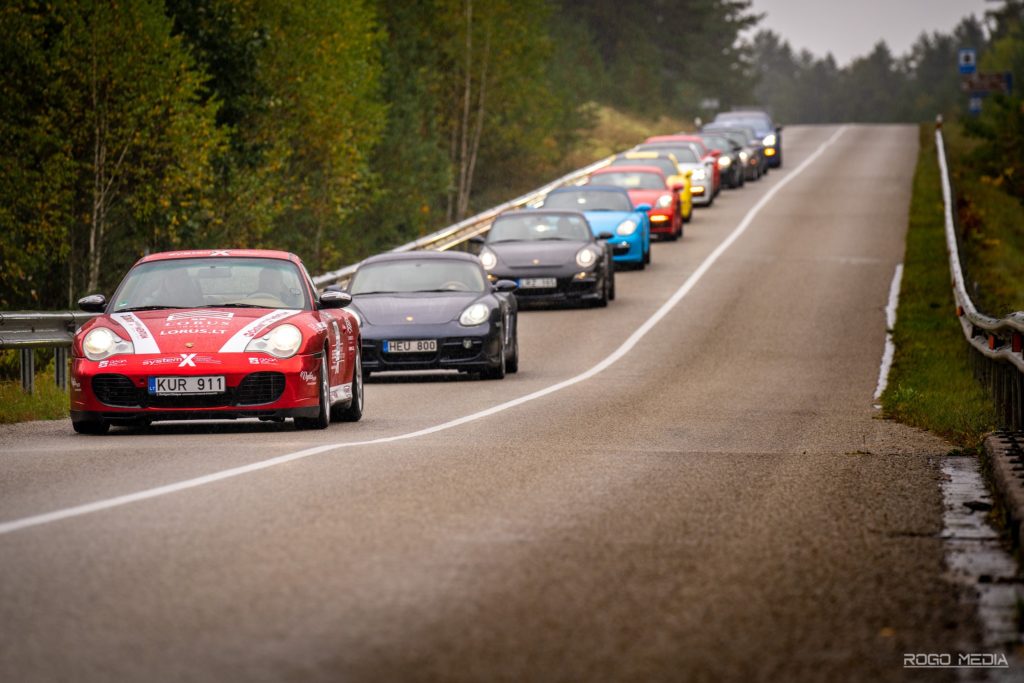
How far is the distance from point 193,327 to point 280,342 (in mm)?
667

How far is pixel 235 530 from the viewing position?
839 cm

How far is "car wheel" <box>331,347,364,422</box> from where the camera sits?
15.9 m

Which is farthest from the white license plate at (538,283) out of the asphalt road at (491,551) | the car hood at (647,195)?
the asphalt road at (491,551)

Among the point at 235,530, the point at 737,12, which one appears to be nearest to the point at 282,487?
the point at 235,530

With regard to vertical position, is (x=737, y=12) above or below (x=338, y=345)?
above

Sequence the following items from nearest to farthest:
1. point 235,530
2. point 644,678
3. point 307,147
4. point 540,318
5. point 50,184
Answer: point 644,678 → point 235,530 → point 540,318 → point 50,184 → point 307,147

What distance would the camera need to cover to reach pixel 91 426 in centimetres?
1438

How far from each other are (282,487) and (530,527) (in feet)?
6.34

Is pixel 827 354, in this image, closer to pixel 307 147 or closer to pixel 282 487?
pixel 282 487

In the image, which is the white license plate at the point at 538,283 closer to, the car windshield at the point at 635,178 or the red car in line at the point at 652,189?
the red car in line at the point at 652,189

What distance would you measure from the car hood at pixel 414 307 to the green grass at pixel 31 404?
13.5 ft

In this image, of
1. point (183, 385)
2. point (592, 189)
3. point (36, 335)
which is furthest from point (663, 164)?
point (183, 385)

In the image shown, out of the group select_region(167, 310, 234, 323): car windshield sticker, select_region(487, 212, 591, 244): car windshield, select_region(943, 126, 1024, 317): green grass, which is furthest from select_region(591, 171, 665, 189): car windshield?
select_region(167, 310, 234, 323): car windshield sticker

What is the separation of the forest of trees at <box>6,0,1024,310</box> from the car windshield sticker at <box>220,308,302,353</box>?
18.5 meters
